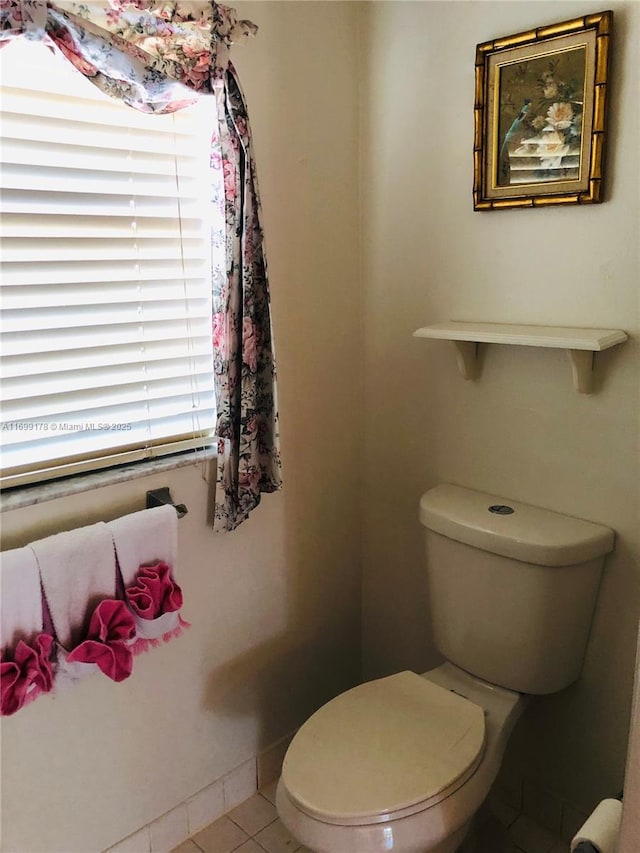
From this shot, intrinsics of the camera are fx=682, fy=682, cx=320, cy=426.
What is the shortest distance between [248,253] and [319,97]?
0.50 metres

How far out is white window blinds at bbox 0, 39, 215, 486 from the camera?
129 centimetres

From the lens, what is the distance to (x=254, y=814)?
1.81 m

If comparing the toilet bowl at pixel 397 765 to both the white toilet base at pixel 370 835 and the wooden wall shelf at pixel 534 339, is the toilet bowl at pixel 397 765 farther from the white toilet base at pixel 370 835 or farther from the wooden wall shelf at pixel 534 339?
the wooden wall shelf at pixel 534 339

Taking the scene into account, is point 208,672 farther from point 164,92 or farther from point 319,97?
point 319,97

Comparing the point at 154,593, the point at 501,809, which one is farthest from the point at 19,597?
the point at 501,809

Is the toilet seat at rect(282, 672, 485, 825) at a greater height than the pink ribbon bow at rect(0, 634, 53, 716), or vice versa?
the pink ribbon bow at rect(0, 634, 53, 716)

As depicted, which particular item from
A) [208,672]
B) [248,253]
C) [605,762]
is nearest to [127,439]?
[248,253]

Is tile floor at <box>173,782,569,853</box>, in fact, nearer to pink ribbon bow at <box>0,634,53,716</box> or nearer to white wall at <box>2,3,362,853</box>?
white wall at <box>2,3,362,853</box>

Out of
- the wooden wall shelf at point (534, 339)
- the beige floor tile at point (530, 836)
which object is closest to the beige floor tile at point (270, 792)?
the beige floor tile at point (530, 836)

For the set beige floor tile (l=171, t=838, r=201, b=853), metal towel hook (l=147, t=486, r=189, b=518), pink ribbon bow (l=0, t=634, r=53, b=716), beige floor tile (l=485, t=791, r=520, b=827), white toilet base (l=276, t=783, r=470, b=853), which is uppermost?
metal towel hook (l=147, t=486, r=189, b=518)

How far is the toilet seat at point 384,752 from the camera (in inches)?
50.9

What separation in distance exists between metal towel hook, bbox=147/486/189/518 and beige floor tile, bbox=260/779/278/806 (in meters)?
0.88

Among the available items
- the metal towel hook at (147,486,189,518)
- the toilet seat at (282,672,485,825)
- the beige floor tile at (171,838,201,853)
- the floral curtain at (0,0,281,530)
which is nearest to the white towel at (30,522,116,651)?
the metal towel hook at (147,486,189,518)

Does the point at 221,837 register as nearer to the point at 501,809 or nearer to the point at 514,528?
the point at 501,809
